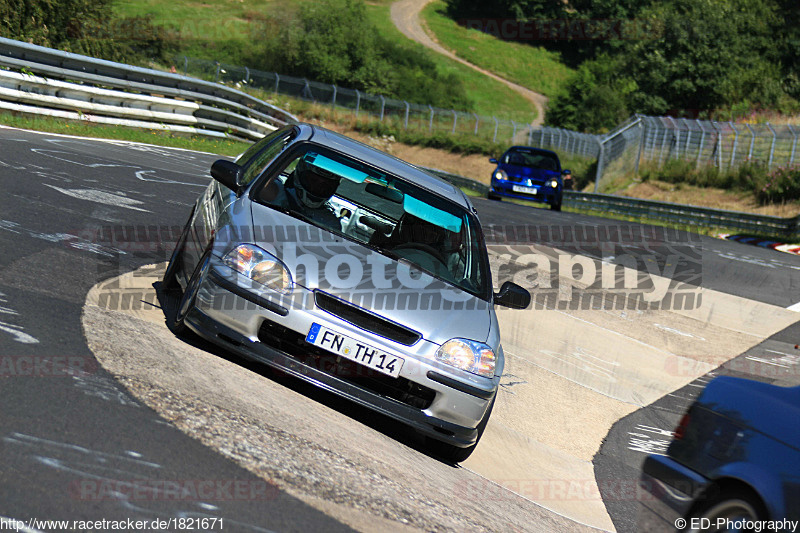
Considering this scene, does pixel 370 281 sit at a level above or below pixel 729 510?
above

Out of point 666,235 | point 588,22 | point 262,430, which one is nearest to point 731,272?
point 666,235

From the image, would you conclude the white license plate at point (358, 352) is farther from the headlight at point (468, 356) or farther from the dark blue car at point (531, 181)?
the dark blue car at point (531, 181)

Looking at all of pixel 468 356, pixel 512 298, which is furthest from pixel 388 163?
pixel 468 356

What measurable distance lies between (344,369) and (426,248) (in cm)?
149

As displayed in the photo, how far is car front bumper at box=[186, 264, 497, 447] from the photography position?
16.3 ft

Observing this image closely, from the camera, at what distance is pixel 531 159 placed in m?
24.6

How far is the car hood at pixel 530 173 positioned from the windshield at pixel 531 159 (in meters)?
0.24

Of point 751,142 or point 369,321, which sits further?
point 751,142

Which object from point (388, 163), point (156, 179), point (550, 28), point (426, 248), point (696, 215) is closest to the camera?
point (426, 248)

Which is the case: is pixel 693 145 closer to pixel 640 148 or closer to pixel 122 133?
pixel 640 148

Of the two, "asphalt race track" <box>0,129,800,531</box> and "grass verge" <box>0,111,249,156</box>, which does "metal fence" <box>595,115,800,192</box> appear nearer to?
"grass verge" <box>0,111,249,156</box>

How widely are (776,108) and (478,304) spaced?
46.9 m

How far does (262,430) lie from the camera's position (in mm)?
4242

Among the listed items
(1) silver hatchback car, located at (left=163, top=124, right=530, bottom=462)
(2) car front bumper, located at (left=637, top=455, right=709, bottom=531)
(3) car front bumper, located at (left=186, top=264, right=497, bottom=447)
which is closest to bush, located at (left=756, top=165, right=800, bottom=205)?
(1) silver hatchback car, located at (left=163, top=124, right=530, bottom=462)
